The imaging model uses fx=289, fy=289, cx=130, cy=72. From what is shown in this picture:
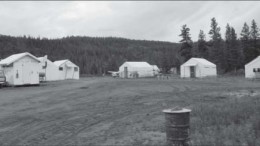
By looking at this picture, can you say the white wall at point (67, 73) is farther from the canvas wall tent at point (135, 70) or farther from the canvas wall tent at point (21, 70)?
the canvas wall tent at point (21, 70)

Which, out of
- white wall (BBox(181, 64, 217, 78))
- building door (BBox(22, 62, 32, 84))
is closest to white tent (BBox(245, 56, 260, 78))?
white wall (BBox(181, 64, 217, 78))

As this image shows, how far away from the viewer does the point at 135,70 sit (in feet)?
191

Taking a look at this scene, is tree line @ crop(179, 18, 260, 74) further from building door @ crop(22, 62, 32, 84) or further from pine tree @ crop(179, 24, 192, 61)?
building door @ crop(22, 62, 32, 84)

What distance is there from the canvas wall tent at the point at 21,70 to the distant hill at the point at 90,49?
65.0m

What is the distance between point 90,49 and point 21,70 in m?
113

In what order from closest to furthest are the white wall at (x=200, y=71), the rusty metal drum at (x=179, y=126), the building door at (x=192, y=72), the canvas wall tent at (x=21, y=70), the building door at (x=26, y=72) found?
the rusty metal drum at (x=179, y=126) → the canvas wall tent at (x=21, y=70) → the building door at (x=26, y=72) → the white wall at (x=200, y=71) → the building door at (x=192, y=72)

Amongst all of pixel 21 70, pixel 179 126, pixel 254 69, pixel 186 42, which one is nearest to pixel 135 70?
pixel 186 42

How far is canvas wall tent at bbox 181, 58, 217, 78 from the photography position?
4638 centimetres

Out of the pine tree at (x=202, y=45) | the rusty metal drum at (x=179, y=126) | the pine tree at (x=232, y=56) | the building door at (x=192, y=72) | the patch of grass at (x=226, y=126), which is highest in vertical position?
the pine tree at (x=202, y=45)

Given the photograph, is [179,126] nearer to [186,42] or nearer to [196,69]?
[196,69]

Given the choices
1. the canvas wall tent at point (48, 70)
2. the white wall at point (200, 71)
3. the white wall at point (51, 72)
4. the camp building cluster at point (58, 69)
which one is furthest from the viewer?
the white wall at point (51, 72)

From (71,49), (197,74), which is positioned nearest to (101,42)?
(71,49)

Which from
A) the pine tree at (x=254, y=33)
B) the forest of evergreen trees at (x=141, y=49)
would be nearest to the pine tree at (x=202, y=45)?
the forest of evergreen trees at (x=141, y=49)

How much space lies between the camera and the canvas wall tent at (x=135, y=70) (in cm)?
5782
